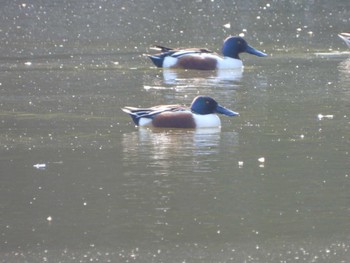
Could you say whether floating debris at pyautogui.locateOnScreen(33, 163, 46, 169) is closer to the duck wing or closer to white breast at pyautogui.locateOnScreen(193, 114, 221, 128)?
the duck wing

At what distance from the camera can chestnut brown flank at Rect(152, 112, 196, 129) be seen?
12.6 metres

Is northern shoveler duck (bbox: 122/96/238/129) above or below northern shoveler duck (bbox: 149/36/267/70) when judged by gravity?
below

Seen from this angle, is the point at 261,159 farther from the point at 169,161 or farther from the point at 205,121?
the point at 205,121

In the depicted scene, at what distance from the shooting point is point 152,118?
1266 cm

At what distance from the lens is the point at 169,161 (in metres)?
10.7

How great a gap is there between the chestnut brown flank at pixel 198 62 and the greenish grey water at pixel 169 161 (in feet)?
0.42

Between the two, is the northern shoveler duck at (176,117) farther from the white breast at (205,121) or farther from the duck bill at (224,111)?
the duck bill at (224,111)

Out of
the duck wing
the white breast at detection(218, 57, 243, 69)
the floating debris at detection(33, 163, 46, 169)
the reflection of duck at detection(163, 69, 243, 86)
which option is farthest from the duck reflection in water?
the white breast at detection(218, 57, 243, 69)

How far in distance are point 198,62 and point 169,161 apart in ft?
24.9

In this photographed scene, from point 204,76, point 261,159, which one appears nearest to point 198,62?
point 204,76

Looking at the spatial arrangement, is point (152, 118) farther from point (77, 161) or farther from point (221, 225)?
point (221, 225)

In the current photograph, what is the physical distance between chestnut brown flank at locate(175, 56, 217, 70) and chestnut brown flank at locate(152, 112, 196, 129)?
5.53 meters

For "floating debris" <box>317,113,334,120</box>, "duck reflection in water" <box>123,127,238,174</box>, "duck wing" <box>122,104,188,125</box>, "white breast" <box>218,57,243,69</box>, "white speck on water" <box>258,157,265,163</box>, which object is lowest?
"white speck on water" <box>258,157,265,163</box>

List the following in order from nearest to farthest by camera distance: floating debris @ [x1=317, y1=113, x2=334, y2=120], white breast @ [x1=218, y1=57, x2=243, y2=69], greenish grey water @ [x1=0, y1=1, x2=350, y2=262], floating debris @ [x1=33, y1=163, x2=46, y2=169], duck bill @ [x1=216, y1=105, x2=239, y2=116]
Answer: greenish grey water @ [x1=0, y1=1, x2=350, y2=262] → floating debris @ [x1=33, y1=163, x2=46, y2=169] → duck bill @ [x1=216, y1=105, x2=239, y2=116] → floating debris @ [x1=317, y1=113, x2=334, y2=120] → white breast @ [x1=218, y1=57, x2=243, y2=69]
